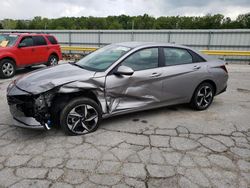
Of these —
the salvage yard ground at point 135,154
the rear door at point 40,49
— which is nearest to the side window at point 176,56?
the salvage yard ground at point 135,154

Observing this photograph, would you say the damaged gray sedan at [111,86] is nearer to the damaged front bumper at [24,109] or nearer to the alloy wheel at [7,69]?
the damaged front bumper at [24,109]

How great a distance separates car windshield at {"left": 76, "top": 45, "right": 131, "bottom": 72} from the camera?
4008 mm

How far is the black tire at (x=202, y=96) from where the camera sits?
4938 millimetres

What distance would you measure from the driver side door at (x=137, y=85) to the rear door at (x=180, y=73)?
20cm

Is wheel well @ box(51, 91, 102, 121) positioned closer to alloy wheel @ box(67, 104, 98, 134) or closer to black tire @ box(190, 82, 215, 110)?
alloy wheel @ box(67, 104, 98, 134)

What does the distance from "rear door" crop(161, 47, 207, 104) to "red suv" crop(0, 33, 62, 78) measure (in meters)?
6.22

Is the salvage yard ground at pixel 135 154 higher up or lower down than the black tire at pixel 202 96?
lower down

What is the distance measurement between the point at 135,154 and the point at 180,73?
206 centimetres

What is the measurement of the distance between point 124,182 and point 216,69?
358 cm

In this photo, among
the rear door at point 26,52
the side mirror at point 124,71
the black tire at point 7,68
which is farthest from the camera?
the rear door at point 26,52

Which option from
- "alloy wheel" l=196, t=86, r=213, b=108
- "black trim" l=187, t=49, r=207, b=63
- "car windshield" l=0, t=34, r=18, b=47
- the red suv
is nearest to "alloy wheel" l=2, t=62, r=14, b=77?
the red suv

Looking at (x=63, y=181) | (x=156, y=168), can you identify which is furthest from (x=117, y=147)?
(x=63, y=181)

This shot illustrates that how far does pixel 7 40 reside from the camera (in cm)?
853

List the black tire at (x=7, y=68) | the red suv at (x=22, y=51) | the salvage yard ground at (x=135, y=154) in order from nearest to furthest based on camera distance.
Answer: the salvage yard ground at (x=135, y=154), the black tire at (x=7, y=68), the red suv at (x=22, y=51)
